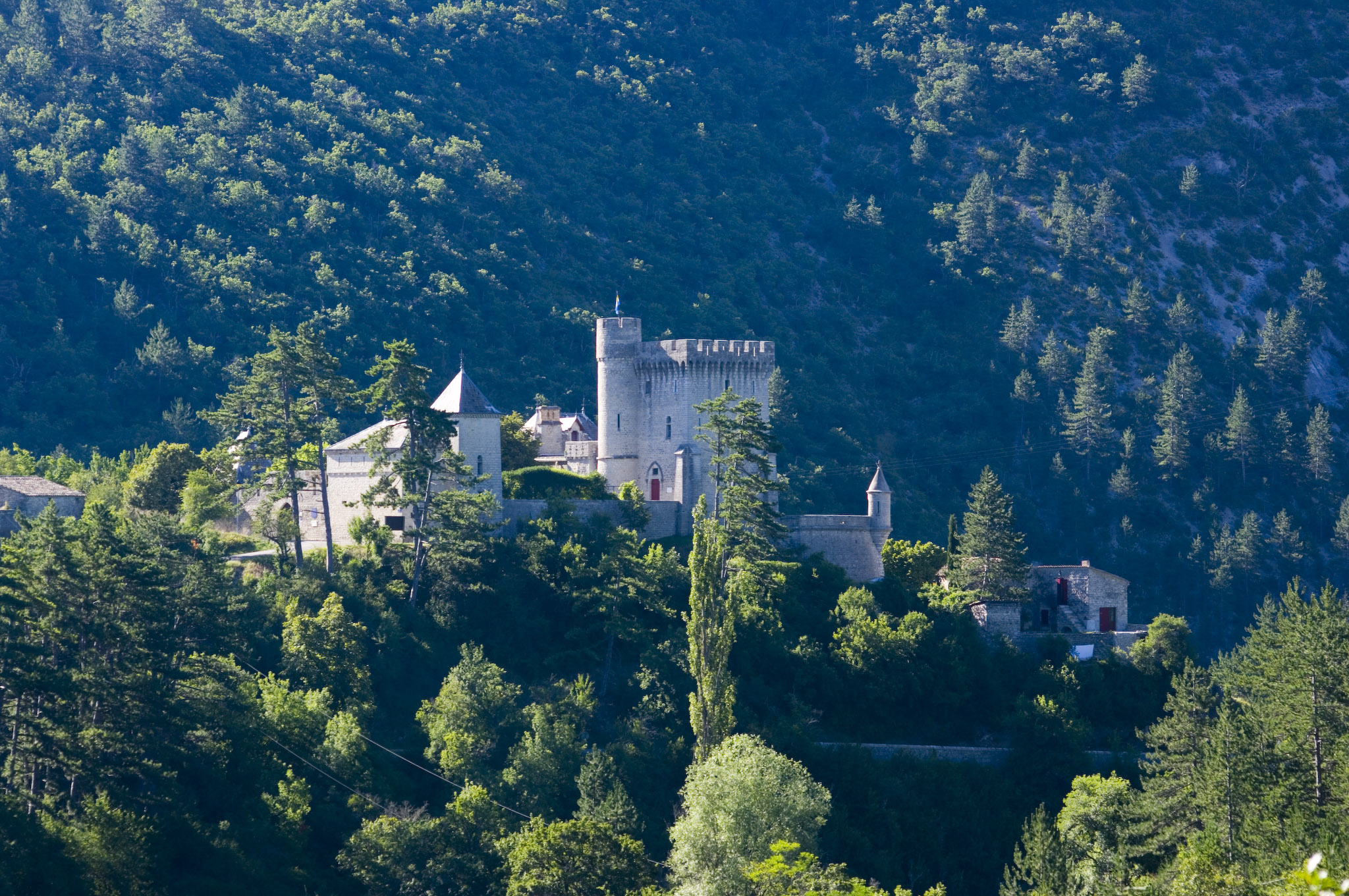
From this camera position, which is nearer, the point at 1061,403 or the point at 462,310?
the point at 462,310

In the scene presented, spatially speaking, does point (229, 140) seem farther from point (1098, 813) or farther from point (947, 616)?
point (1098, 813)

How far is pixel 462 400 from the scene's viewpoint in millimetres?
61906

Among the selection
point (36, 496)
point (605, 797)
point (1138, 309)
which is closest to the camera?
point (605, 797)

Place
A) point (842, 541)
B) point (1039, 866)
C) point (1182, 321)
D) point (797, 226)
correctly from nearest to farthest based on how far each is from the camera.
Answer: point (1039, 866) → point (842, 541) → point (1182, 321) → point (797, 226)

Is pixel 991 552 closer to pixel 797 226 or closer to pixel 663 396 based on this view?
pixel 663 396

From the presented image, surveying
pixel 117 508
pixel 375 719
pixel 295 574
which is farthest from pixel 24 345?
pixel 375 719

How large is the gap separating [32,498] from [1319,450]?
92.8 metres

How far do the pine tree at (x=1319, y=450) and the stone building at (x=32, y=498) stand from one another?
9042cm

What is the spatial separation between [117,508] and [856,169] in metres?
95.0

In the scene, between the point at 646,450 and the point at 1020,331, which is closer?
the point at 646,450

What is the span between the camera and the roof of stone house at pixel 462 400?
61.7m

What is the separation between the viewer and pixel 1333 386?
132 m

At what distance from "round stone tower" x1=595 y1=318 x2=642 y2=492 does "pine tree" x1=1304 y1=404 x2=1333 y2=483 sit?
70.9 metres

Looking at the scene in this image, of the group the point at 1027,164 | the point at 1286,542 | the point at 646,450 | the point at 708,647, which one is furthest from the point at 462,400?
the point at 1027,164
